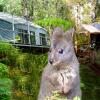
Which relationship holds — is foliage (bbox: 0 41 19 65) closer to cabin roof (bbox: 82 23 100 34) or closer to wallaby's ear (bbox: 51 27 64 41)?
wallaby's ear (bbox: 51 27 64 41)

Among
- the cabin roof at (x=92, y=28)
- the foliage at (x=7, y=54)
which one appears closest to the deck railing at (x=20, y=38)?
the foliage at (x=7, y=54)

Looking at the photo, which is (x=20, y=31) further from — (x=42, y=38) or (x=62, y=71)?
(x=62, y=71)

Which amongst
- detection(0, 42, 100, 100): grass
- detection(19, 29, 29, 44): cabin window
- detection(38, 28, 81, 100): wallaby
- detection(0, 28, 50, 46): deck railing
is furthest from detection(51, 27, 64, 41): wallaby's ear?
detection(19, 29, 29, 44): cabin window

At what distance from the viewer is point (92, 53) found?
2253 cm

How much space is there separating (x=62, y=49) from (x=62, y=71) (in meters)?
0.26

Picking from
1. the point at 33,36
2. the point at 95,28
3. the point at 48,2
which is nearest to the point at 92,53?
the point at 95,28

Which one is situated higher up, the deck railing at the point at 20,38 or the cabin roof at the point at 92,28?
the cabin roof at the point at 92,28

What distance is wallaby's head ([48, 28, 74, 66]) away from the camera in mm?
4770

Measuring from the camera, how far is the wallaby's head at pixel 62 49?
4.77 meters

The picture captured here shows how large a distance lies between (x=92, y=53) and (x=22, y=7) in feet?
21.8

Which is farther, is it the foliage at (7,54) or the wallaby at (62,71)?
the foliage at (7,54)

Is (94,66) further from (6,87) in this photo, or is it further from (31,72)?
(6,87)

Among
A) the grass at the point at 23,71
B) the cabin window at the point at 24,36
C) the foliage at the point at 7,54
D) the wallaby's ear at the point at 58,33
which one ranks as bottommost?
the grass at the point at 23,71

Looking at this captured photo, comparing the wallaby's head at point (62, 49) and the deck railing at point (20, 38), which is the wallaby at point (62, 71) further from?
the deck railing at point (20, 38)
